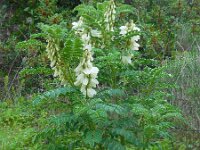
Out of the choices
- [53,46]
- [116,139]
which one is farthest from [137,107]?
[53,46]

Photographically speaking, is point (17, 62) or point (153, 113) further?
point (17, 62)

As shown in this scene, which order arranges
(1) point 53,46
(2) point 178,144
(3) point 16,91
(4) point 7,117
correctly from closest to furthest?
1. (1) point 53,46
2. (2) point 178,144
3. (4) point 7,117
4. (3) point 16,91

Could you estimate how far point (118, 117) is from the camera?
4.62 meters

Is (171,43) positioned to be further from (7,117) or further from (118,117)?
(118,117)

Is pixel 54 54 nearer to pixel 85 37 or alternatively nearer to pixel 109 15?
pixel 85 37

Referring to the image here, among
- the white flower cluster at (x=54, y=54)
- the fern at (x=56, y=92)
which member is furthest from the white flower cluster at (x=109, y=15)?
the fern at (x=56, y=92)

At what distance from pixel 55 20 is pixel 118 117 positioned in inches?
167

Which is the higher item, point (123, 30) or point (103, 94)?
point (123, 30)

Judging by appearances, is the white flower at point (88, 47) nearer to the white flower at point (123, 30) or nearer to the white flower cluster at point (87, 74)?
the white flower cluster at point (87, 74)

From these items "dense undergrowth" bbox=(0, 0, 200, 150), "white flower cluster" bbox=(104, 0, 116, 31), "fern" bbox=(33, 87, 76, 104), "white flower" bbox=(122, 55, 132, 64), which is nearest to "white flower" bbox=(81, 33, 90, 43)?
"dense undergrowth" bbox=(0, 0, 200, 150)

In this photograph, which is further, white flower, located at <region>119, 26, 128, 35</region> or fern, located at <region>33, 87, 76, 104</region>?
white flower, located at <region>119, 26, 128, 35</region>

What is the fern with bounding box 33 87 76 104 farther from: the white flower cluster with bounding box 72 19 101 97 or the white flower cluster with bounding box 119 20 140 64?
the white flower cluster with bounding box 119 20 140 64

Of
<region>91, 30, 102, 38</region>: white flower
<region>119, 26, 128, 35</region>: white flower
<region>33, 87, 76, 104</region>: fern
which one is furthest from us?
<region>119, 26, 128, 35</region>: white flower

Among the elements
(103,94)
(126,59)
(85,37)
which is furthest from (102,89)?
(85,37)
